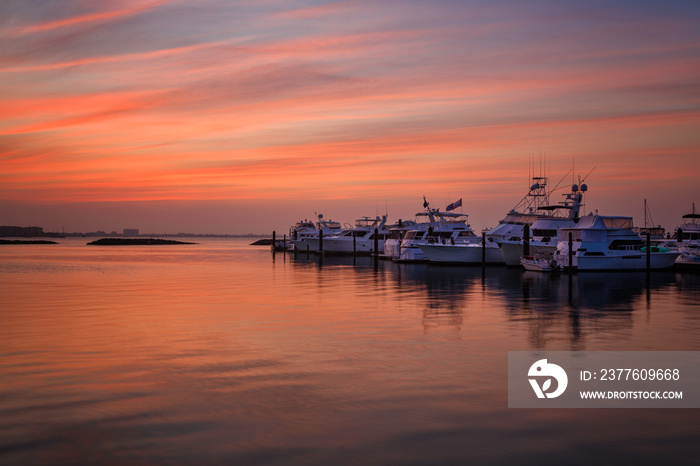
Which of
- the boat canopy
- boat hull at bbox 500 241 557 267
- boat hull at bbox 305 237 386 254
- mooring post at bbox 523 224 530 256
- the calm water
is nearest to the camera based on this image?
the calm water

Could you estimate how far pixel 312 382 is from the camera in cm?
1242

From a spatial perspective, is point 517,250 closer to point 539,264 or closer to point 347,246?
point 539,264

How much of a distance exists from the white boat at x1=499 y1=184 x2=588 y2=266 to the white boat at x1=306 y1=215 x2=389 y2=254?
31.1m

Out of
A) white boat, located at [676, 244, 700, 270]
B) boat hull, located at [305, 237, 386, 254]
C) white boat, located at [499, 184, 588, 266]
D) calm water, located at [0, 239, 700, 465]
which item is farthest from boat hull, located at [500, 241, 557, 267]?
boat hull, located at [305, 237, 386, 254]

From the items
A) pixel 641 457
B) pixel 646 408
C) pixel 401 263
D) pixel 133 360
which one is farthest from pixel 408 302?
pixel 401 263

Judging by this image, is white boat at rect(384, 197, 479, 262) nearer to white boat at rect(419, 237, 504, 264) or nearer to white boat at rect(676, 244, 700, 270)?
white boat at rect(419, 237, 504, 264)

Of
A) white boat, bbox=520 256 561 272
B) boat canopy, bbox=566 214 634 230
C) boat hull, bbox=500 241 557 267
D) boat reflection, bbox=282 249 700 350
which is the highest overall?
boat canopy, bbox=566 214 634 230

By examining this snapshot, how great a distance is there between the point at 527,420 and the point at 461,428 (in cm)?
119

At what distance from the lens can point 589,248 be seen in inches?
1853

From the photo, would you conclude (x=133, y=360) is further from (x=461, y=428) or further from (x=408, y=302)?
(x=408, y=302)

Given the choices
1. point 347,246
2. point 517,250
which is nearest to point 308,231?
point 347,246

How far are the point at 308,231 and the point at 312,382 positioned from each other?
285 ft

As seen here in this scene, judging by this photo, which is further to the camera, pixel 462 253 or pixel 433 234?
pixel 433 234

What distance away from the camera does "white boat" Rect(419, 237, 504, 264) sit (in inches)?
2287
